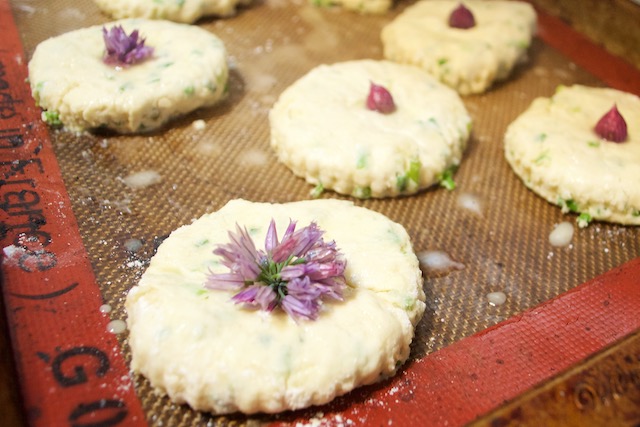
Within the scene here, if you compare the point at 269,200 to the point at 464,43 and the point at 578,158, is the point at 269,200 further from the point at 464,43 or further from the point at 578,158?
the point at 464,43

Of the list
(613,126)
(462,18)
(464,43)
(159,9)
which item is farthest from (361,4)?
(613,126)

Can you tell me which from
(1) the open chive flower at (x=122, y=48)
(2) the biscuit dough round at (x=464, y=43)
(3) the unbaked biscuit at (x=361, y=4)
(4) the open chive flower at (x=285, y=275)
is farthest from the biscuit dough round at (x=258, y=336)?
(3) the unbaked biscuit at (x=361, y=4)

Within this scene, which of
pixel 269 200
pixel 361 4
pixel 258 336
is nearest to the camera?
pixel 258 336

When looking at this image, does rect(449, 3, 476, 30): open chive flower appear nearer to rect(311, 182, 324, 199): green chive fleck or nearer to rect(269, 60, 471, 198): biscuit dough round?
rect(269, 60, 471, 198): biscuit dough round

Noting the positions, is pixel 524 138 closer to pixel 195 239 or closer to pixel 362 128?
pixel 362 128

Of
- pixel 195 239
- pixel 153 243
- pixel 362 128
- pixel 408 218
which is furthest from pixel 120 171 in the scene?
pixel 408 218

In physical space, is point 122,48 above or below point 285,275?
above
